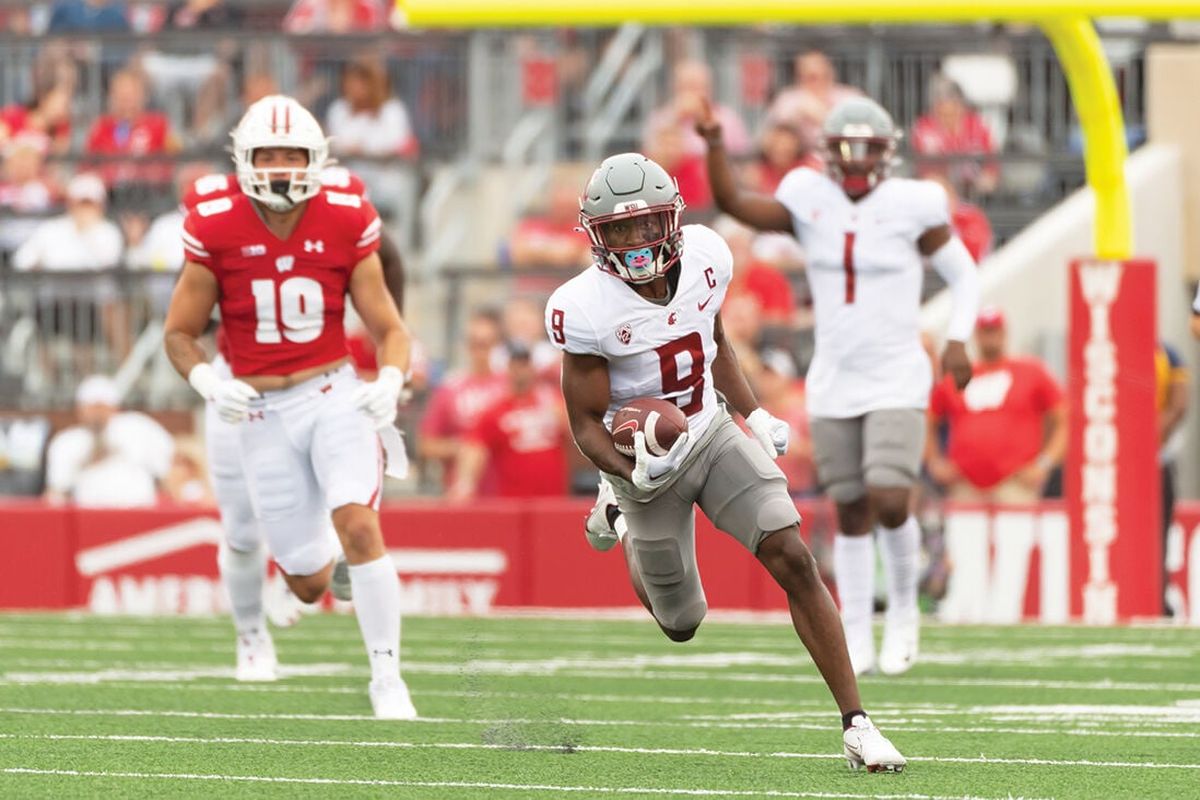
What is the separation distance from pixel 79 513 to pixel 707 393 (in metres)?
8.29

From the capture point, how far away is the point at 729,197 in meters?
9.96

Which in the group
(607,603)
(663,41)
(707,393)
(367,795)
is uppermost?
(663,41)

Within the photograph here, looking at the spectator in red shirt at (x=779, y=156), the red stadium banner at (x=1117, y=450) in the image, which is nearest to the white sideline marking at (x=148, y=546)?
the spectator in red shirt at (x=779, y=156)

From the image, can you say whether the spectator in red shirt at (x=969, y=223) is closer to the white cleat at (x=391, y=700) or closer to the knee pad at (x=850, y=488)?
the knee pad at (x=850, y=488)

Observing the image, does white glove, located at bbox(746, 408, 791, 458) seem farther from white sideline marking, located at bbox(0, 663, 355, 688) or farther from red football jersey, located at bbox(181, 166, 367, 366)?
white sideline marking, located at bbox(0, 663, 355, 688)

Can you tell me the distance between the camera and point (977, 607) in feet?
44.4

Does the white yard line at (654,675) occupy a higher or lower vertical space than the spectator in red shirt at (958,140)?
lower

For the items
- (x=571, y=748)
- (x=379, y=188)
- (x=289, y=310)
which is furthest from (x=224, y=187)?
(x=379, y=188)

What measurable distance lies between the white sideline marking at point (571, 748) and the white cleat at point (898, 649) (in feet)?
8.36

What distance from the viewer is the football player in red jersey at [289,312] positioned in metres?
8.78

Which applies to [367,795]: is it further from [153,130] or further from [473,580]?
[153,130]

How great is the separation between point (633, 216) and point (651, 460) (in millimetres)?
640

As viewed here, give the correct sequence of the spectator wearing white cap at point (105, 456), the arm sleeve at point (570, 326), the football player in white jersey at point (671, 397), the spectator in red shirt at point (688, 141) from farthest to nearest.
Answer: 1. the spectator in red shirt at point (688, 141)
2. the spectator wearing white cap at point (105, 456)
3. the arm sleeve at point (570, 326)
4. the football player in white jersey at point (671, 397)

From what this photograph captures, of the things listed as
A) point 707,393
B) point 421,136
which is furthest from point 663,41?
point 707,393
